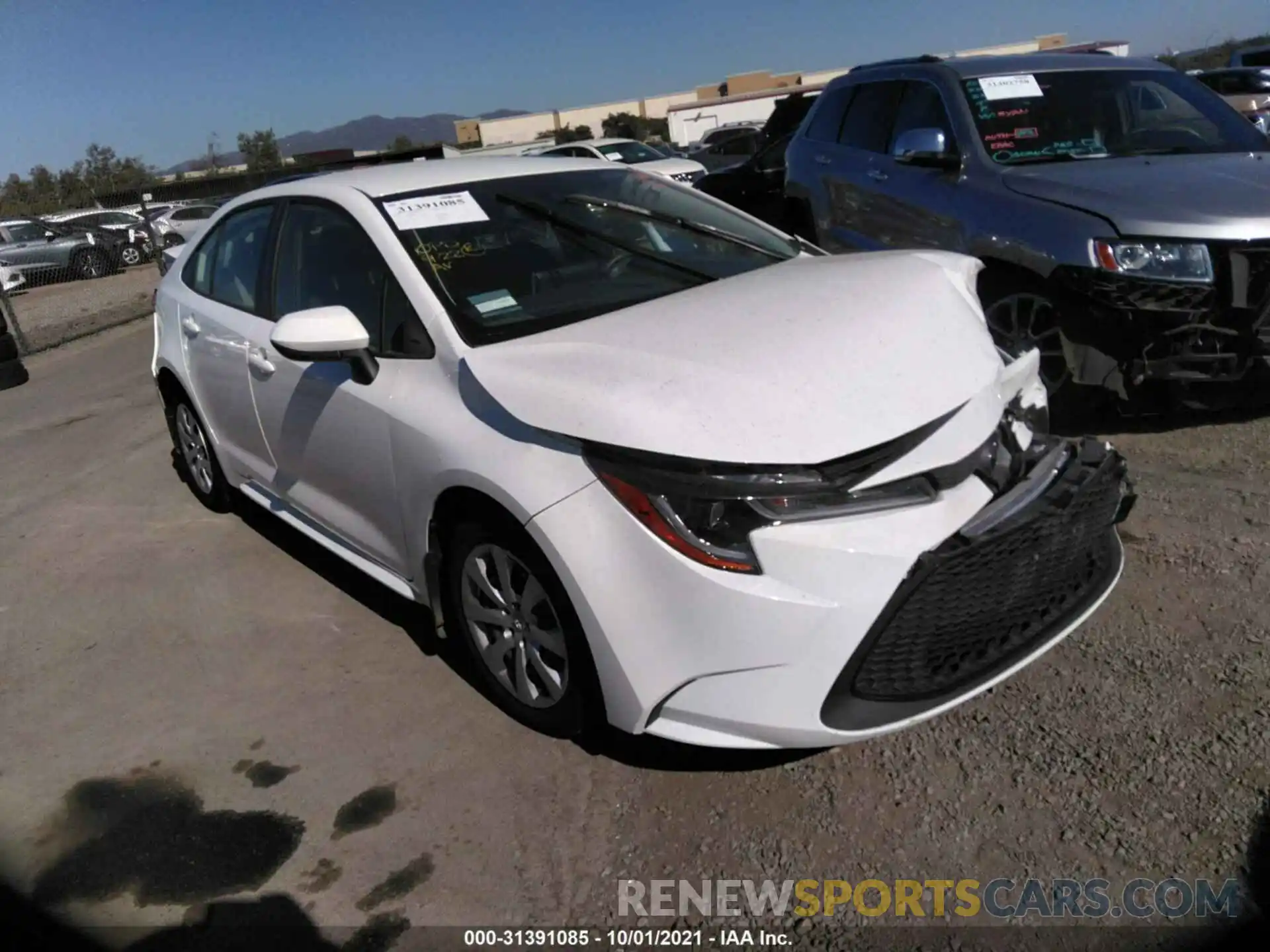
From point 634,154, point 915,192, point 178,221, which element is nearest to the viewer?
point 915,192

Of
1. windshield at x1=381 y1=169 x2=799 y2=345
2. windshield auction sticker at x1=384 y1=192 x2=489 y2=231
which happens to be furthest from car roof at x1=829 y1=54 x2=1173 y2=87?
windshield auction sticker at x1=384 y1=192 x2=489 y2=231

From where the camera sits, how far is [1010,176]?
16.3ft

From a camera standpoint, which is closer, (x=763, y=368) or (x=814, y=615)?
(x=814, y=615)

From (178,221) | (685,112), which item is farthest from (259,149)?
(178,221)

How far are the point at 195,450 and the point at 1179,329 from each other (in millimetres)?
4710

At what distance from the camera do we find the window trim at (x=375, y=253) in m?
3.18

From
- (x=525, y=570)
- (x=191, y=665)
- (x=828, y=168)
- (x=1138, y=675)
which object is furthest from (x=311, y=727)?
(x=828, y=168)

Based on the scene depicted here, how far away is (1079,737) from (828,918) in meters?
0.95

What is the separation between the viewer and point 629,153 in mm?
17328

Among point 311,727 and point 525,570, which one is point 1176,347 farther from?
point 311,727

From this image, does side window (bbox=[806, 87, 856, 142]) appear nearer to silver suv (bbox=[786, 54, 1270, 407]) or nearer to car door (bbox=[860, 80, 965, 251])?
silver suv (bbox=[786, 54, 1270, 407])

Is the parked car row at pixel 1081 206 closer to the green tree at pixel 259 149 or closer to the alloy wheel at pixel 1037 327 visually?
the alloy wheel at pixel 1037 327

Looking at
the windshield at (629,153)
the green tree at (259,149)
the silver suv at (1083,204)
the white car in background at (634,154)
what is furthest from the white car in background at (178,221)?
the green tree at (259,149)

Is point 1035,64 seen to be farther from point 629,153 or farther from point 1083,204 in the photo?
point 629,153
